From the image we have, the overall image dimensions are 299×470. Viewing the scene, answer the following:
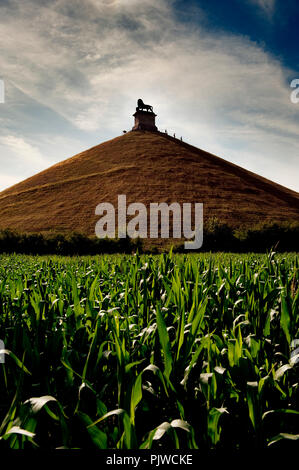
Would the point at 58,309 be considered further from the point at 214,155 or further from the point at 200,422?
the point at 214,155

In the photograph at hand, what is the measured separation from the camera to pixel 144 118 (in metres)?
94.5

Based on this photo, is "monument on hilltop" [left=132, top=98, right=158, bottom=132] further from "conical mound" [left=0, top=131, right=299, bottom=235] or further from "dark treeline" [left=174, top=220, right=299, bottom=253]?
"dark treeline" [left=174, top=220, right=299, bottom=253]

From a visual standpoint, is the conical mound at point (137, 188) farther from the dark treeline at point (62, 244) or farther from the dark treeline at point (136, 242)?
the dark treeline at point (62, 244)

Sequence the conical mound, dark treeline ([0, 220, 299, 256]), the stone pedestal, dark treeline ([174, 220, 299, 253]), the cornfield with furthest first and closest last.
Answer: the stone pedestal < the conical mound < dark treeline ([174, 220, 299, 253]) < dark treeline ([0, 220, 299, 256]) < the cornfield

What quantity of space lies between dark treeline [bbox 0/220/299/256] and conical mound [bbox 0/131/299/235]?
68.1 feet

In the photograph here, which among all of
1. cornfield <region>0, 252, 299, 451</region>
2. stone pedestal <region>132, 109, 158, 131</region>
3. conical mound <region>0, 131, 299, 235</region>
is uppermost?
stone pedestal <region>132, 109, 158, 131</region>

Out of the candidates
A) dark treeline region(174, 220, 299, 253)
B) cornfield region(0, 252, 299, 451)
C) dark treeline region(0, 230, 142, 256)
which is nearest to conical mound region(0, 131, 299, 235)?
dark treeline region(174, 220, 299, 253)

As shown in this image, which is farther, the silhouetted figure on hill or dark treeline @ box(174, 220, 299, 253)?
the silhouetted figure on hill

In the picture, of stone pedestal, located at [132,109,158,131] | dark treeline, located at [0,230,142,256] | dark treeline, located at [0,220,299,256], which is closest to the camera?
dark treeline, located at [0,230,142,256]

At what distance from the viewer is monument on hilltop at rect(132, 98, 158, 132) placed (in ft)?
309

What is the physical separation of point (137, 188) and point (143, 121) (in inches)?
1569

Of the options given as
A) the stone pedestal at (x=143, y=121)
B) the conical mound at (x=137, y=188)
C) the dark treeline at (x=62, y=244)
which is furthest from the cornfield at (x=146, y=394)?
the stone pedestal at (x=143, y=121)

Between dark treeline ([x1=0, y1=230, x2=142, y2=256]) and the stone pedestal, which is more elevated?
the stone pedestal

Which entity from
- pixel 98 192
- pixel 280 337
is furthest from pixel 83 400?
pixel 98 192
